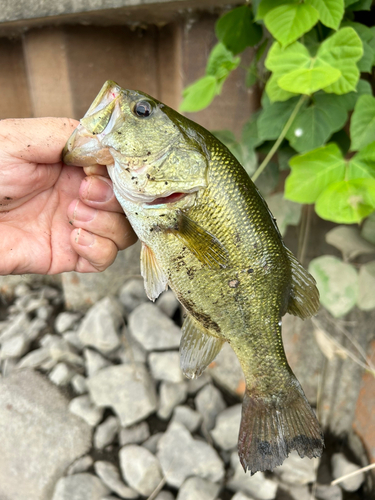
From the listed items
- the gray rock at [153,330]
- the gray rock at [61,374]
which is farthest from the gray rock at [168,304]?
the gray rock at [61,374]

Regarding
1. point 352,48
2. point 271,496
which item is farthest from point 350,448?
point 352,48

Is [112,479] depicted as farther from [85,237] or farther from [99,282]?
[85,237]

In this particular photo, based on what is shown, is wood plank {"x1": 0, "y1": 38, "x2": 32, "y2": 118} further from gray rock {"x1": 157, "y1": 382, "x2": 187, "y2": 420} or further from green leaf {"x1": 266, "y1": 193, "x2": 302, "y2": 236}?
gray rock {"x1": 157, "y1": 382, "x2": 187, "y2": 420}

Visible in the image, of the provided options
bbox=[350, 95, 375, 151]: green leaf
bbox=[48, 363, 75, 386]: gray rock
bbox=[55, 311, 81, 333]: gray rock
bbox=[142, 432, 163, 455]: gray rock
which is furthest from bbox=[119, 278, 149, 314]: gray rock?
bbox=[350, 95, 375, 151]: green leaf

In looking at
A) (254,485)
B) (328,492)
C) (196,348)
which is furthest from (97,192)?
(328,492)

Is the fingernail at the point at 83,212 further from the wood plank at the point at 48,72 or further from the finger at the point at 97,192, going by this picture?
the wood plank at the point at 48,72

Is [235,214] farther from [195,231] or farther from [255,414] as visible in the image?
[255,414]
